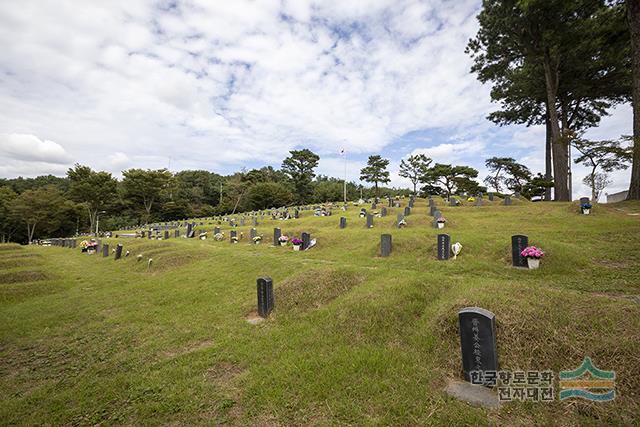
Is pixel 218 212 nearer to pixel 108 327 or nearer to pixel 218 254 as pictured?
pixel 218 254

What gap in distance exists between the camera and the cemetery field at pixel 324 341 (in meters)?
3.61

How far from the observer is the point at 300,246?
14.8 metres

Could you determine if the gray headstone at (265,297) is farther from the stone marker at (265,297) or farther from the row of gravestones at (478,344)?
the row of gravestones at (478,344)

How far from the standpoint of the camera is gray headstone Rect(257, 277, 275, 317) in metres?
7.07

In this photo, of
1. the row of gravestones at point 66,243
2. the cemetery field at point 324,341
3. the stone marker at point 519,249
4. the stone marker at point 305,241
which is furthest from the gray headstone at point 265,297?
the row of gravestones at point 66,243

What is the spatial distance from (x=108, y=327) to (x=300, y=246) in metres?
8.94

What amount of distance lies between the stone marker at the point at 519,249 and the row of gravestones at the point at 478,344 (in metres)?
5.68

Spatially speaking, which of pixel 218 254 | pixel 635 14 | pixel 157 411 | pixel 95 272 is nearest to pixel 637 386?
pixel 157 411

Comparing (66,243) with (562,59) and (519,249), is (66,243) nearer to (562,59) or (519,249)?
(519,249)

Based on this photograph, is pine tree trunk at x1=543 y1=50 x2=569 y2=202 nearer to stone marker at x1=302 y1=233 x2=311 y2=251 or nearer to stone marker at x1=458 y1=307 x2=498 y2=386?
stone marker at x1=302 y1=233 x2=311 y2=251

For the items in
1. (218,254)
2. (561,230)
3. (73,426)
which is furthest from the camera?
(218,254)

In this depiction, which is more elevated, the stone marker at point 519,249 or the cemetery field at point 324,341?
the stone marker at point 519,249

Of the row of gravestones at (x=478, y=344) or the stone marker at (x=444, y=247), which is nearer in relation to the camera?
the row of gravestones at (x=478, y=344)

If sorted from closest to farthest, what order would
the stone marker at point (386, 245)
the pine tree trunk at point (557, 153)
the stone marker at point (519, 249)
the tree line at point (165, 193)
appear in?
the stone marker at point (519, 249) < the stone marker at point (386, 245) < the pine tree trunk at point (557, 153) < the tree line at point (165, 193)
